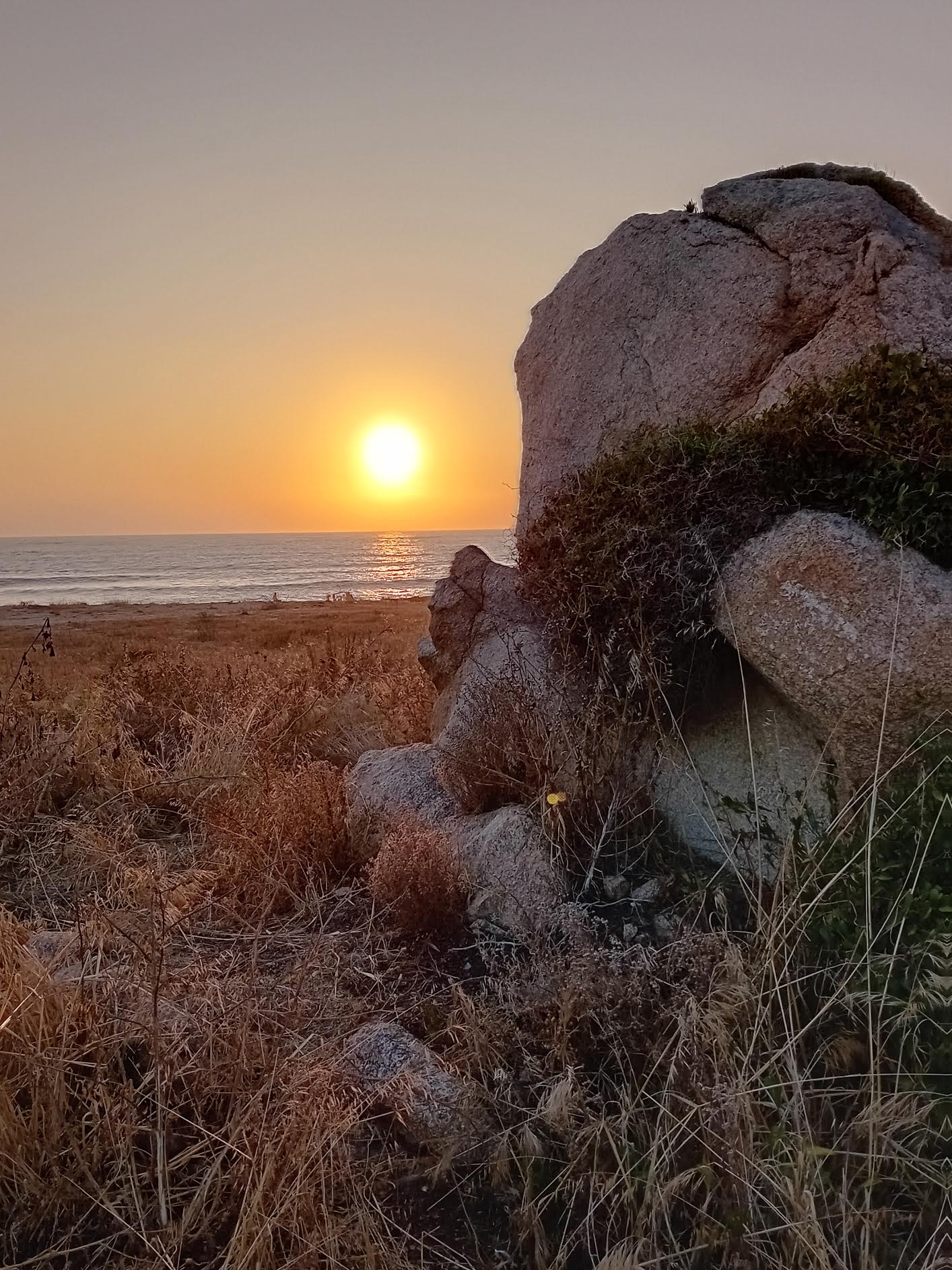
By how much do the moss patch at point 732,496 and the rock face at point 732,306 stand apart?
71 centimetres

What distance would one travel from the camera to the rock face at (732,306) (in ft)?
17.4

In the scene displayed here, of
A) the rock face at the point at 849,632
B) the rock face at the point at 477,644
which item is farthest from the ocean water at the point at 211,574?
the rock face at the point at 849,632

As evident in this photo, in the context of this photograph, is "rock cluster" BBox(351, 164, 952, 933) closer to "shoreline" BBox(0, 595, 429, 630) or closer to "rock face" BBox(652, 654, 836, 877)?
"rock face" BBox(652, 654, 836, 877)

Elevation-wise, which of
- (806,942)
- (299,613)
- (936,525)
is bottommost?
(299,613)

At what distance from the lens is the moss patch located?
164 inches

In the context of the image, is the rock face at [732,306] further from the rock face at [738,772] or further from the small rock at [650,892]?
the small rock at [650,892]

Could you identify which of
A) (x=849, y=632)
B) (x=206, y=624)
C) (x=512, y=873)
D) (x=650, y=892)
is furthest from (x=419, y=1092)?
(x=206, y=624)

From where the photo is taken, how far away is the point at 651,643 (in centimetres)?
454

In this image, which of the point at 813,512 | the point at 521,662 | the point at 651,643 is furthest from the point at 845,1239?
the point at 521,662

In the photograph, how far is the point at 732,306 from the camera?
5910 mm

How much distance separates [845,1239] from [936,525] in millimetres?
2839

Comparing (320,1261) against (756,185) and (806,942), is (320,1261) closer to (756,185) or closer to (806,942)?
(806,942)

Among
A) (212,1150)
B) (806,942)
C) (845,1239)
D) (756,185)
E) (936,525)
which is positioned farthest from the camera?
(756,185)

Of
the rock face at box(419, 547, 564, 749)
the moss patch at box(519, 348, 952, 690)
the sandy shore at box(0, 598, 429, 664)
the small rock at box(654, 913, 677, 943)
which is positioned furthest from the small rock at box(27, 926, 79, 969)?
the sandy shore at box(0, 598, 429, 664)
